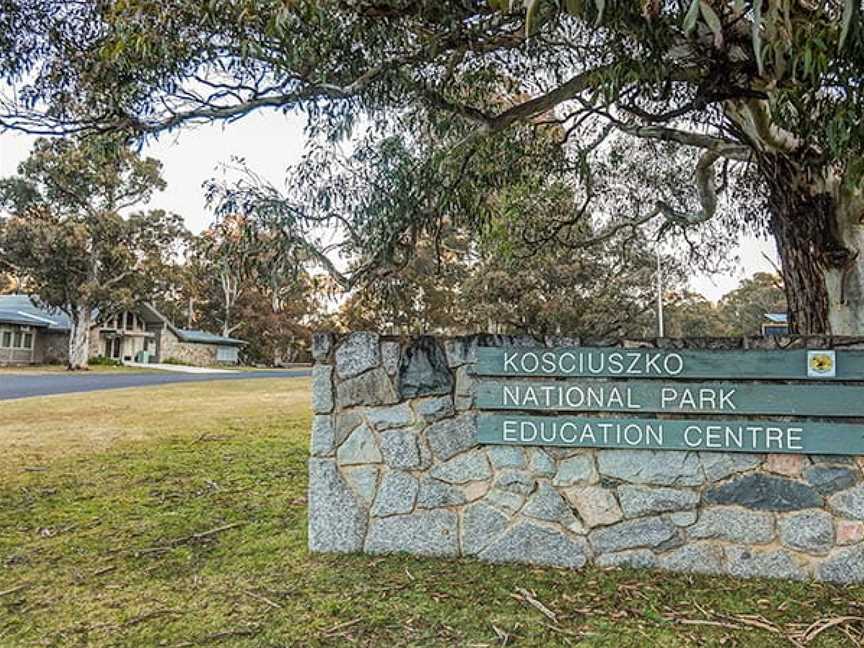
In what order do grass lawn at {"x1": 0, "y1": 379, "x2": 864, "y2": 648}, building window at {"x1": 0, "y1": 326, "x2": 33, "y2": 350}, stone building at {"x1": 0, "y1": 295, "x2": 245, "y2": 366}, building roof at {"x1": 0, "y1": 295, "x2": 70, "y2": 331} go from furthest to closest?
stone building at {"x1": 0, "y1": 295, "x2": 245, "y2": 366} → building roof at {"x1": 0, "y1": 295, "x2": 70, "y2": 331} → building window at {"x1": 0, "y1": 326, "x2": 33, "y2": 350} → grass lawn at {"x1": 0, "y1": 379, "x2": 864, "y2": 648}

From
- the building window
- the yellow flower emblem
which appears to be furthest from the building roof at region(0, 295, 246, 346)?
the yellow flower emblem

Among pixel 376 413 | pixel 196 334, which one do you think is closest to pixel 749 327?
pixel 196 334

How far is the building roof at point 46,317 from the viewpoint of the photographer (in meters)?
30.6

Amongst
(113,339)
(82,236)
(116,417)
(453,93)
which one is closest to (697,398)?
(453,93)

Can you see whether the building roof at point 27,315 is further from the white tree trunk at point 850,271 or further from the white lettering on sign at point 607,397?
the white tree trunk at point 850,271

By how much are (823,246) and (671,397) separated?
2649 millimetres

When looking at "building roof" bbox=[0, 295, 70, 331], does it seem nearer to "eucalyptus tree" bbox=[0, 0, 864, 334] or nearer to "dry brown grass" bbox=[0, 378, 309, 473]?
"dry brown grass" bbox=[0, 378, 309, 473]

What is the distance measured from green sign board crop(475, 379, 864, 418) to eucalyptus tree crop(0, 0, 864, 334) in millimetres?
1224

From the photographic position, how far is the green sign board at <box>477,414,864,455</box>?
3549 millimetres

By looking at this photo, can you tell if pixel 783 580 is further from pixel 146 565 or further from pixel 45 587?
pixel 45 587

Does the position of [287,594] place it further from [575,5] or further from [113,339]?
[113,339]

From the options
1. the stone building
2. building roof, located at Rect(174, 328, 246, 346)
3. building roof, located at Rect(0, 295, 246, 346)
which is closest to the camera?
building roof, located at Rect(0, 295, 246, 346)

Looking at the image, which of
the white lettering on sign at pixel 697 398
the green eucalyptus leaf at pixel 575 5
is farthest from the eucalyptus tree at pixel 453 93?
the white lettering on sign at pixel 697 398

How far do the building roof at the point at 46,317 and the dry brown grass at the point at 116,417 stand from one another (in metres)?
17.1
